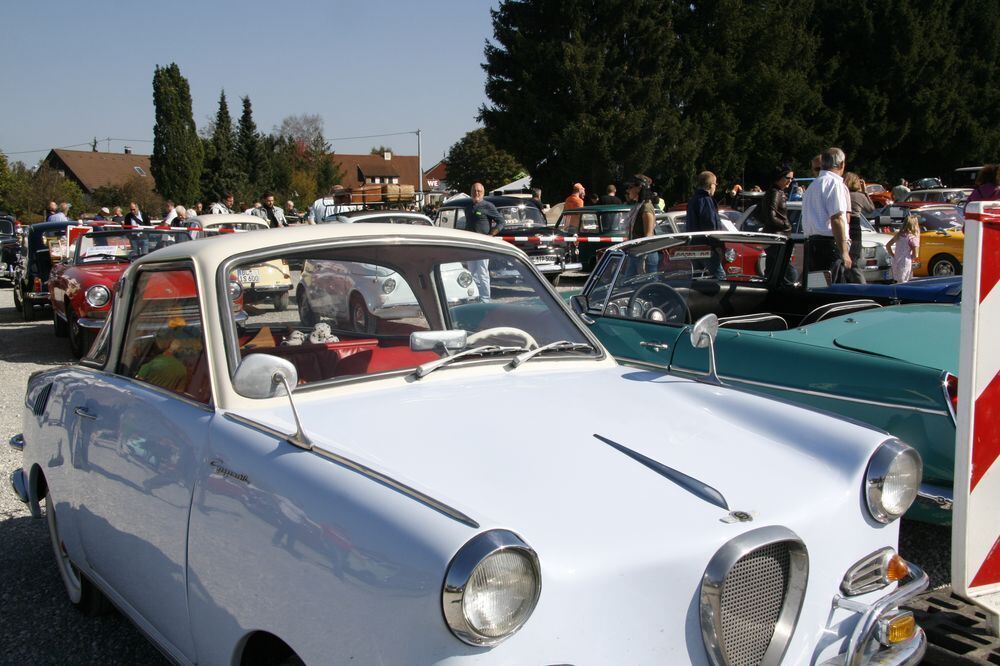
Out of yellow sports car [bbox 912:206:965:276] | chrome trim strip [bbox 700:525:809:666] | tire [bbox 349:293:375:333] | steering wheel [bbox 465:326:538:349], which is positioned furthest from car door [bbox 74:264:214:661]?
yellow sports car [bbox 912:206:965:276]

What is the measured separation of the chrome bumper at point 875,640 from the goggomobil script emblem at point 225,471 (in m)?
1.58

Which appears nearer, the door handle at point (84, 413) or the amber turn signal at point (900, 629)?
the amber turn signal at point (900, 629)

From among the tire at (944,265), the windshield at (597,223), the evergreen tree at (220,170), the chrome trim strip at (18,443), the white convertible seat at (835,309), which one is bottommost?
the chrome trim strip at (18,443)

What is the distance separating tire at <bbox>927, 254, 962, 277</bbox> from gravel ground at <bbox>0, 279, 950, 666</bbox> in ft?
42.6

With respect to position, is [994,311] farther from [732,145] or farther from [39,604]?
[732,145]

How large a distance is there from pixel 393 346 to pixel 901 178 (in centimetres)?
4423

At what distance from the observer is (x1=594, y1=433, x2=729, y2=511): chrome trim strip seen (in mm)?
2174

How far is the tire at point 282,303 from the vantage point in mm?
3498

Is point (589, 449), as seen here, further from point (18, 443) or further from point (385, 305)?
point (18, 443)

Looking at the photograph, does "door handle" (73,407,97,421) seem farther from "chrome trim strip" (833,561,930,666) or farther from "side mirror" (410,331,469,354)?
"chrome trim strip" (833,561,930,666)

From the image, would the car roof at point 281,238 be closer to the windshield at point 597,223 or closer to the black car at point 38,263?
the black car at point 38,263

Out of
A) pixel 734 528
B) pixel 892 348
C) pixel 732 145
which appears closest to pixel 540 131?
pixel 732 145

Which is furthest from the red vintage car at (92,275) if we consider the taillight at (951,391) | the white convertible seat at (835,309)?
the taillight at (951,391)

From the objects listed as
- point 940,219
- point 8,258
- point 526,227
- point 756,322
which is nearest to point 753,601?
point 756,322
